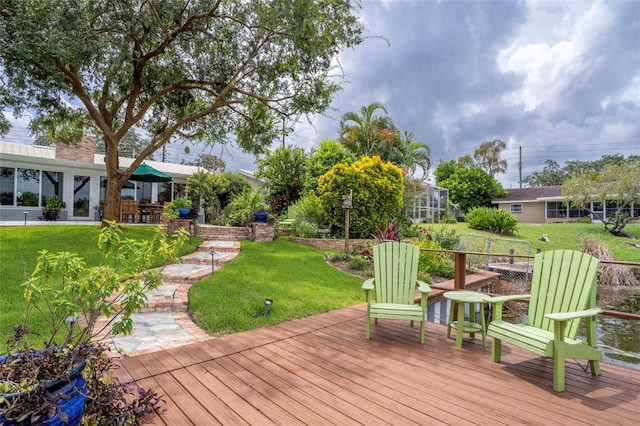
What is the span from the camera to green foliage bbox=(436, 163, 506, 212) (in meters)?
25.9

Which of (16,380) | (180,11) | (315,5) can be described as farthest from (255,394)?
(180,11)

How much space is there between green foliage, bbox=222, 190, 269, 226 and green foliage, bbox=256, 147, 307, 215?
1.73 m

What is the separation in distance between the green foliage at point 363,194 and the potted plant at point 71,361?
791 centimetres

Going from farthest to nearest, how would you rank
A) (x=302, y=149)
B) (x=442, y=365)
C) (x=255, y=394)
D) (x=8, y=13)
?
(x=302, y=149) → (x=8, y=13) → (x=442, y=365) → (x=255, y=394)

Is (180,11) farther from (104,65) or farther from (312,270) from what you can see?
(312,270)

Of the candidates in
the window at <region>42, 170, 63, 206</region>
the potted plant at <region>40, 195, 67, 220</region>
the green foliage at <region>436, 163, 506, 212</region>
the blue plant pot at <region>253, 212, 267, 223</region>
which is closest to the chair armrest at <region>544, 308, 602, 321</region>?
the blue plant pot at <region>253, 212, 267, 223</region>

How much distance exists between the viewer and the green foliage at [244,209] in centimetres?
1035

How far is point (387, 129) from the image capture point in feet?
59.9

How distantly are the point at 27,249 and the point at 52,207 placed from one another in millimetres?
7684

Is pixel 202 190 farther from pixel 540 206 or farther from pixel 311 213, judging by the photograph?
pixel 540 206

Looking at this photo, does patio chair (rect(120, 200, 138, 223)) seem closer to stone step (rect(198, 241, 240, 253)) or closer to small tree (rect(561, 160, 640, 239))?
stone step (rect(198, 241, 240, 253))

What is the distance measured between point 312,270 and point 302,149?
7.60 meters

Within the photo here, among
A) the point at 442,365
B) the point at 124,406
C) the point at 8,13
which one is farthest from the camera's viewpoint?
the point at 8,13

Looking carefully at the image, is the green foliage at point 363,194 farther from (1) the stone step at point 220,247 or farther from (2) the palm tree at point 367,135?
(2) the palm tree at point 367,135
